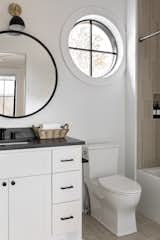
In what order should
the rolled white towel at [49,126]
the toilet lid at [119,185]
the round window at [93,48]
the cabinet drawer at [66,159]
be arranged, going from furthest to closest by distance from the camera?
the round window at [93,48] < the rolled white towel at [49,126] < the toilet lid at [119,185] < the cabinet drawer at [66,159]

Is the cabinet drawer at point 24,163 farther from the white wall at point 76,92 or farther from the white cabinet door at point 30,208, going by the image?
the white wall at point 76,92

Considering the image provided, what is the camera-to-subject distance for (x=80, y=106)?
2.89 meters

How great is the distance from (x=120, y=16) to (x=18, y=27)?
1.34m

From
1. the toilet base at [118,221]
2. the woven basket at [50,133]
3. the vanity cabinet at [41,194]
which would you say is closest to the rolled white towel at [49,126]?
the woven basket at [50,133]

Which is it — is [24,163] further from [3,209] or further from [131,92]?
[131,92]

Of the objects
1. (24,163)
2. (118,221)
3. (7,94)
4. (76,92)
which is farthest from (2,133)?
(118,221)

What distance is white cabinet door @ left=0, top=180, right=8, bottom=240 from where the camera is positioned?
6.40ft

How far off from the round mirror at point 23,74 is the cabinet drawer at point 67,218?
99 cm

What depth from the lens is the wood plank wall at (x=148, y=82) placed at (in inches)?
121

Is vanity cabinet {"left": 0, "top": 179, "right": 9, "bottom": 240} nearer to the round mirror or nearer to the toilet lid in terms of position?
the round mirror

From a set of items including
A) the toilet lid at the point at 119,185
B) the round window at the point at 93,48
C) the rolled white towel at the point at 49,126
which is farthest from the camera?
the round window at the point at 93,48

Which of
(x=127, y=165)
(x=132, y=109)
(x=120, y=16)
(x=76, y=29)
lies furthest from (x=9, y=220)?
(x=120, y=16)

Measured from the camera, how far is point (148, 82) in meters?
3.11

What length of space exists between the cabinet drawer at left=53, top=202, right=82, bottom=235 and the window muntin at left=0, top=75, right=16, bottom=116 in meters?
1.04
